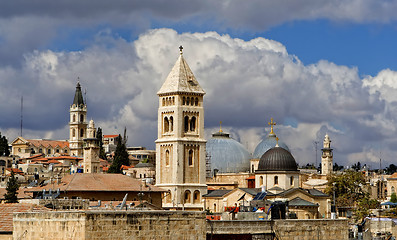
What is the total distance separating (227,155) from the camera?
4409 inches

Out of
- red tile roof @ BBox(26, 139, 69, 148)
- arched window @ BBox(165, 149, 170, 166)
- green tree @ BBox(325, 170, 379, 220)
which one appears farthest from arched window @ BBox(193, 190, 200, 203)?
red tile roof @ BBox(26, 139, 69, 148)

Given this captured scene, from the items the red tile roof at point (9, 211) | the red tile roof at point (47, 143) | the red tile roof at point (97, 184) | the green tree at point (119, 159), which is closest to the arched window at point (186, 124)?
the red tile roof at point (97, 184)

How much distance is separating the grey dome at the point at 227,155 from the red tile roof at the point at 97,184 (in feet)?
106

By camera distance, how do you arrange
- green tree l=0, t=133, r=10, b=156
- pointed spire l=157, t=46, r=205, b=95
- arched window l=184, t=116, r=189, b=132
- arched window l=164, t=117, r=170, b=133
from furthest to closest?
green tree l=0, t=133, r=10, b=156 < arched window l=164, t=117, r=170, b=133 < arched window l=184, t=116, r=189, b=132 < pointed spire l=157, t=46, r=205, b=95

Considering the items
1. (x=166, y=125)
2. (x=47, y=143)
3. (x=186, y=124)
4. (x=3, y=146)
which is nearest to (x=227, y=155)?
(x=186, y=124)

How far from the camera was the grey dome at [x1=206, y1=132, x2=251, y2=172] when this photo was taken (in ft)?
364

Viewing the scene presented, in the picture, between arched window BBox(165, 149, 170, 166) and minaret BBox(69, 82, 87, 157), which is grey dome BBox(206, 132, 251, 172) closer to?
arched window BBox(165, 149, 170, 166)

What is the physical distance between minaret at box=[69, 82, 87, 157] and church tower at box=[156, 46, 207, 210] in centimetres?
8081

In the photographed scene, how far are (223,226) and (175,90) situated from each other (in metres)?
66.2

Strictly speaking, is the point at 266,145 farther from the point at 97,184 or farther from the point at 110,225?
the point at 110,225

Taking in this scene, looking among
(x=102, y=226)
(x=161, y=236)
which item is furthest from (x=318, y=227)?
(x=102, y=226)

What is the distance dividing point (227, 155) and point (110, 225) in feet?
296

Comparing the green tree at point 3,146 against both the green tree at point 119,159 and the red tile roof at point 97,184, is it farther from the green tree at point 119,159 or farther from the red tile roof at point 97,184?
the red tile roof at point 97,184

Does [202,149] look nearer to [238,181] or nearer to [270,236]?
[238,181]
